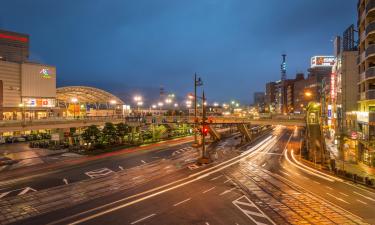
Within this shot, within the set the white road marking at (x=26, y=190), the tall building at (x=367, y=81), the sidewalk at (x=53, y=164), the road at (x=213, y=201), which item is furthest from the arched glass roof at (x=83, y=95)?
the tall building at (x=367, y=81)

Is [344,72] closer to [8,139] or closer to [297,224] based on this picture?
[297,224]

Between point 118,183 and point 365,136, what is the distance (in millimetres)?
34284

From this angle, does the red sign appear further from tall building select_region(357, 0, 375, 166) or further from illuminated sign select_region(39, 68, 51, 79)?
tall building select_region(357, 0, 375, 166)

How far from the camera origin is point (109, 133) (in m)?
49.7

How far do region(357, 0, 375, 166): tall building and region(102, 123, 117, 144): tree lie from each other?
38.6 meters

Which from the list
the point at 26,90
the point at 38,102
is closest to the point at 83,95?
the point at 38,102

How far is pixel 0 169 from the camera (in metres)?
32.5

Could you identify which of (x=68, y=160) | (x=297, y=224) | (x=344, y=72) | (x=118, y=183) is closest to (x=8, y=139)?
(x=68, y=160)

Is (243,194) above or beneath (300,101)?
beneath

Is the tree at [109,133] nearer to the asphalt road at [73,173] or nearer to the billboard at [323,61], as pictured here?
the asphalt road at [73,173]

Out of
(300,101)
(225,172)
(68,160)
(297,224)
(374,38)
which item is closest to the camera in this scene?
(297,224)

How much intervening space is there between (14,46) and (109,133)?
7477cm

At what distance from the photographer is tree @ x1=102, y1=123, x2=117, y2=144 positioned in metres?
49.4

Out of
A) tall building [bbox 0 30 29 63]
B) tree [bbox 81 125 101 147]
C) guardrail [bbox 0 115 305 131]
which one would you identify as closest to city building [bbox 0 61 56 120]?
guardrail [bbox 0 115 305 131]
